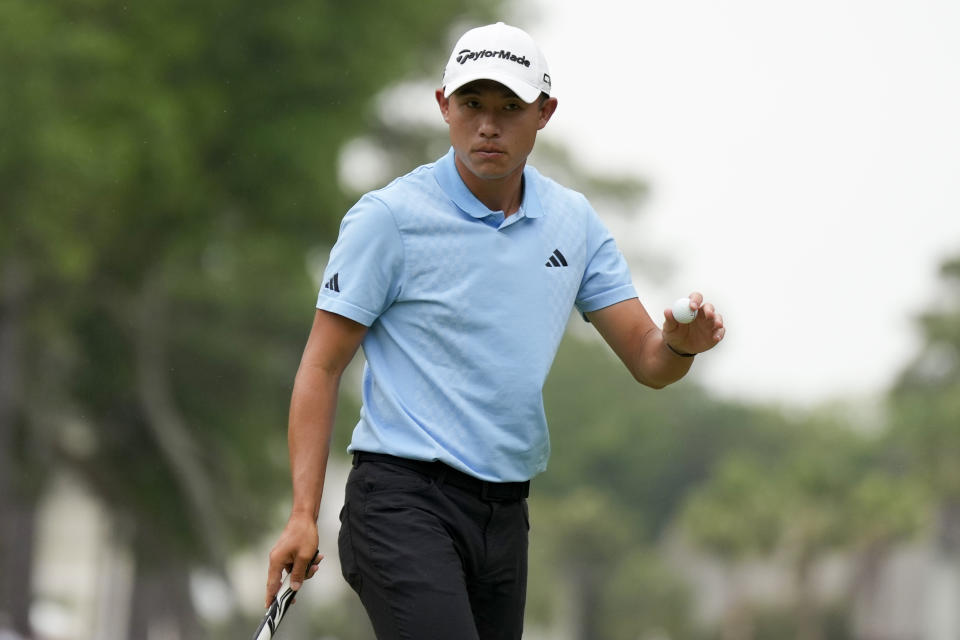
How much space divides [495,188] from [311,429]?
80 cm

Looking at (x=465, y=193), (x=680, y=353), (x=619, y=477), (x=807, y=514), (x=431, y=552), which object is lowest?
(x=431, y=552)

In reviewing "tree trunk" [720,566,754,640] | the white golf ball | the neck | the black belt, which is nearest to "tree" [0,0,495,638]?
the neck

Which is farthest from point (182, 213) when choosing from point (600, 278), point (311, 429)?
point (311, 429)

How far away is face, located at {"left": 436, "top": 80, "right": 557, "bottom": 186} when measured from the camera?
4.83 metres

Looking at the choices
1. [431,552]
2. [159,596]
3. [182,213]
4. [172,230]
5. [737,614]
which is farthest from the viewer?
[737,614]

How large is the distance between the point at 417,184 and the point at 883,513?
54721mm

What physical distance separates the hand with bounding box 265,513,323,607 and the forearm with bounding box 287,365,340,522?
0.05m

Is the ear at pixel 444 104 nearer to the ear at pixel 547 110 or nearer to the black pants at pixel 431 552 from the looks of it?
the ear at pixel 547 110

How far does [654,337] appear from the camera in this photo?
5105mm

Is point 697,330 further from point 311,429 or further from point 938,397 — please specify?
point 938,397

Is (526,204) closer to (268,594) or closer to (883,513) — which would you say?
(268,594)

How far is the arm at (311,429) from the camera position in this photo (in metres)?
4.68

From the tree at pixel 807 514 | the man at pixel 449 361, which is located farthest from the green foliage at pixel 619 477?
the man at pixel 449 361

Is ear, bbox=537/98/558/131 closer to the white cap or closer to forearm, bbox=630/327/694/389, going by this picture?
the white cap
